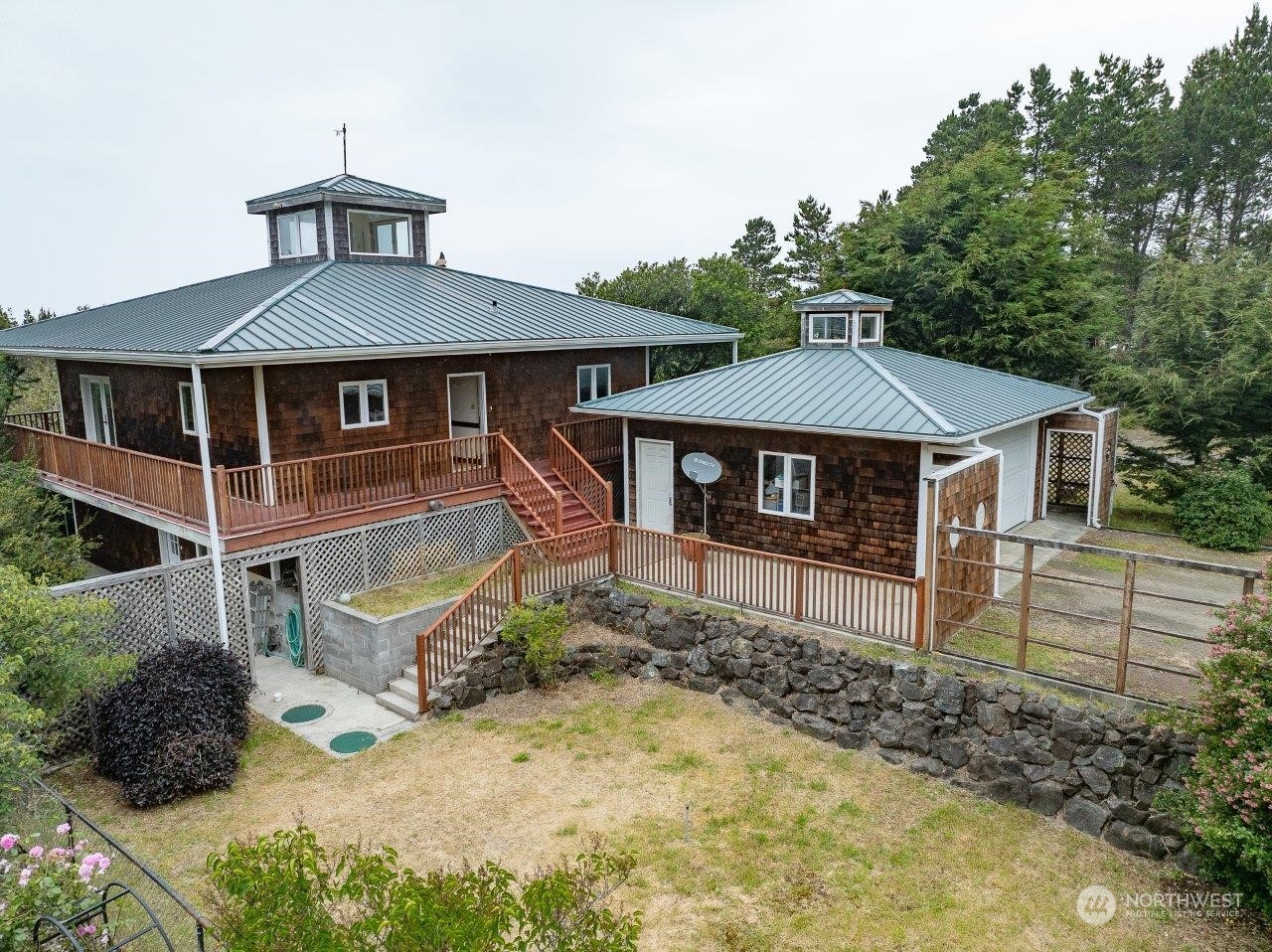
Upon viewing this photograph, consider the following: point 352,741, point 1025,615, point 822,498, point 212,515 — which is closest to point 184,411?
point 212,515

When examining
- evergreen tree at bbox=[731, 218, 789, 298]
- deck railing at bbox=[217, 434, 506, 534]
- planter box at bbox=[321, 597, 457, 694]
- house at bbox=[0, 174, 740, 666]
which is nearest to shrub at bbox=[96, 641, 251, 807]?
house at bbox=[0, 174, 740, 666]

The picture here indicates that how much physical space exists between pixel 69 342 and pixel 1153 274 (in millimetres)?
25653

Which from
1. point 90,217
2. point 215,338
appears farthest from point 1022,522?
point 90,217

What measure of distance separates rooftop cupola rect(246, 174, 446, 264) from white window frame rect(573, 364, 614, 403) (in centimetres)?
528

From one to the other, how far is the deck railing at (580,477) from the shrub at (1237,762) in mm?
10660

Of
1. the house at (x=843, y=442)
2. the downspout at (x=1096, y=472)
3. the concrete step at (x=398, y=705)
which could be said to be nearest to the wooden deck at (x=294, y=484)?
the house at (x=843, y=442)

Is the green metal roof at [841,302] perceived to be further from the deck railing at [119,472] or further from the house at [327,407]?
the deck railing at [119,472]

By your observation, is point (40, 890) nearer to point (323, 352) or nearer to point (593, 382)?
point (323, 352)

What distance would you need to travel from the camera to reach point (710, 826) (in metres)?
9.37

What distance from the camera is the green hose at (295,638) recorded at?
13.9 meters

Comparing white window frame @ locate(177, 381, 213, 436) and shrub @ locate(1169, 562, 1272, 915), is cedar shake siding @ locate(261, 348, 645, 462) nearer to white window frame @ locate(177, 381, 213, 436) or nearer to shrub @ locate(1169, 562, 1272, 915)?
white window frame @ locate(177, 381, 213, 436)

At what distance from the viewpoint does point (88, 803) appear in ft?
32.8

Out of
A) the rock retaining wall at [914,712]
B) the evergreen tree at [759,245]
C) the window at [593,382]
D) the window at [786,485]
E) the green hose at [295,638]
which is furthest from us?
the evergreen tree at [759,245]

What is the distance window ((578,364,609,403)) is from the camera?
19531 mm
